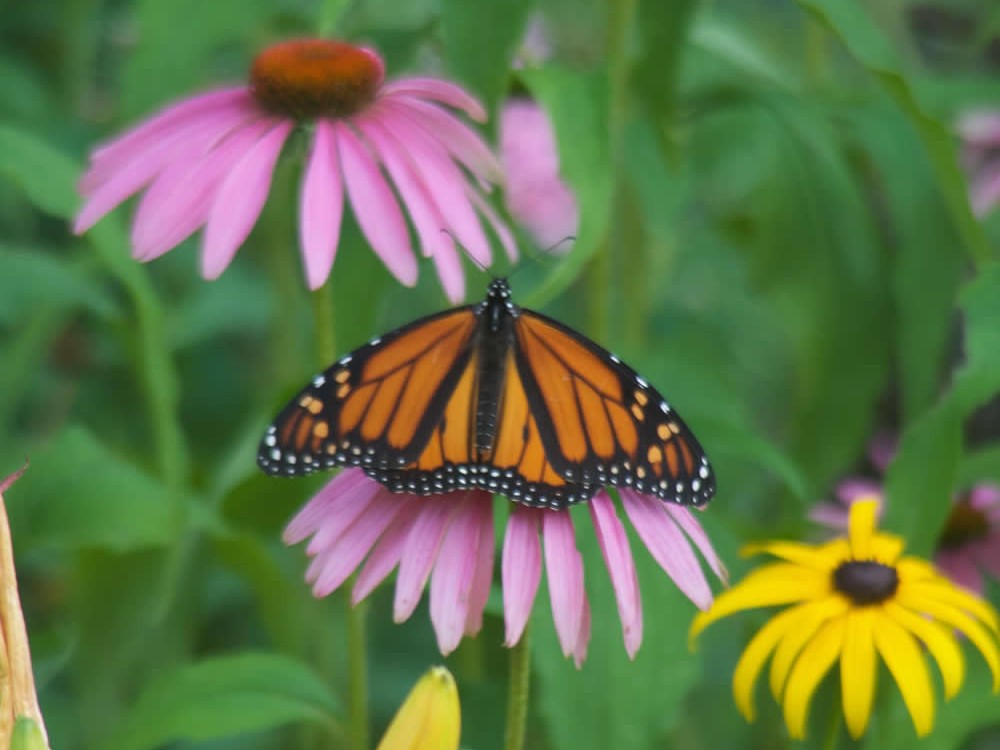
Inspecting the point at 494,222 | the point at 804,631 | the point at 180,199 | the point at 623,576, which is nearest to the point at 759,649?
the point at 804,631

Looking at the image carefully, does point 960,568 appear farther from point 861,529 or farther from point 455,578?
point 455,578

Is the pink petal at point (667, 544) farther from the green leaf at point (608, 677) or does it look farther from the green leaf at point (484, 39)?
the green leaf at point (484, 39)

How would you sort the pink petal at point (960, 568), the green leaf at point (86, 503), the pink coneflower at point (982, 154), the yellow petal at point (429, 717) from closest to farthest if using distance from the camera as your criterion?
1. the yellow petal at point (429, 717)
2. the green leaf at point (86, 503)
3. the pink petal at point (960, 568)
4. the pink coneflower at point (982, 154)

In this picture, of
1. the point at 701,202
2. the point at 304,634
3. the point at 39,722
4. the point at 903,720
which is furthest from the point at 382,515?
the point at 701,202

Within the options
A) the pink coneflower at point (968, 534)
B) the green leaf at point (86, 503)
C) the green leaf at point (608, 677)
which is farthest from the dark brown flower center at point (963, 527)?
the green leaf at point (86, 503)

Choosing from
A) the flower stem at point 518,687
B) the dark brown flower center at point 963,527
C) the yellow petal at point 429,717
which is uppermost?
the dark brown flower center at point 963,527

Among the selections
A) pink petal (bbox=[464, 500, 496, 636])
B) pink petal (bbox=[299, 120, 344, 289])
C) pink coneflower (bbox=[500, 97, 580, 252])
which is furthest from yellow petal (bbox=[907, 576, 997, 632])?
pink coneflower (bbox=[500, 97, 580, 252])
